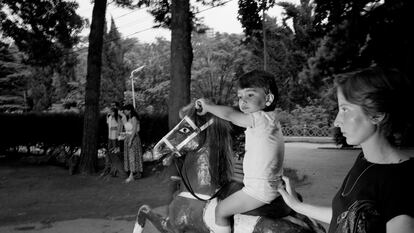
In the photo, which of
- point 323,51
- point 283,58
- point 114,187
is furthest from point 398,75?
point 283,58

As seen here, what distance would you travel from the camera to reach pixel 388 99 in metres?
1.13

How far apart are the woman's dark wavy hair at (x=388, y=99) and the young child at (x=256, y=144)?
1.19m

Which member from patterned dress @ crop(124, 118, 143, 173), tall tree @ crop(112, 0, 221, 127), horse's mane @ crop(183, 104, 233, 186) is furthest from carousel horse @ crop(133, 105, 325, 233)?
patterned dress @ crop(124, 118, 143, 173)

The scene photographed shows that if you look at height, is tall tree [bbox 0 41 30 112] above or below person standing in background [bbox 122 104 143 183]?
above

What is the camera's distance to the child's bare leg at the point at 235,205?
2309 millimetres

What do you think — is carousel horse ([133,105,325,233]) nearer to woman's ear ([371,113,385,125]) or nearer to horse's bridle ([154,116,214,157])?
horse's bridle ([154,116,214,157])

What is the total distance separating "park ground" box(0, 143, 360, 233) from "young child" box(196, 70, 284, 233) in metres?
1.66

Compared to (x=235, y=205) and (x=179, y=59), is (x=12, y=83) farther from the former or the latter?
(x=235, y=205)

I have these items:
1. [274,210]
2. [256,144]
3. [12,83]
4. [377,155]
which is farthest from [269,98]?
[12,83]

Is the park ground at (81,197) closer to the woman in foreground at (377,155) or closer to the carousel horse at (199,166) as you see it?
the carousel horse at (199,166)

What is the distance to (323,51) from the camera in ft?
72.2

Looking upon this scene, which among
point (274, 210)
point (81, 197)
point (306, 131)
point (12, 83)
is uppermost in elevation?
point (12, 83)

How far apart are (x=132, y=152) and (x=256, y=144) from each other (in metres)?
7.34

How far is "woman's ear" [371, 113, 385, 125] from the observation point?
1159 mm
